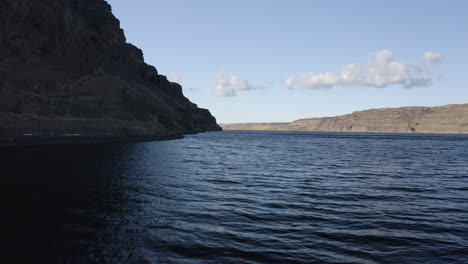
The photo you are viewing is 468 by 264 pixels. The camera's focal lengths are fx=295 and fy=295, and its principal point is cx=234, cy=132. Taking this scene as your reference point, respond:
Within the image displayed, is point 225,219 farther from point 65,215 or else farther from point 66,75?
point 66,75

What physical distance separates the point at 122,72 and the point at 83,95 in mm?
51231

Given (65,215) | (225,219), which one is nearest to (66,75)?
(65,215)

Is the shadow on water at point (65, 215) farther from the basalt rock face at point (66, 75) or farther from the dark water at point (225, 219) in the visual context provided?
the basalt rock face at point (66, 75)

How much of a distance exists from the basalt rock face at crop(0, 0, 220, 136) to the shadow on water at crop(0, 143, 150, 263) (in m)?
47.2

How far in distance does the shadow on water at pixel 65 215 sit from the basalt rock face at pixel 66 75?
47.2m

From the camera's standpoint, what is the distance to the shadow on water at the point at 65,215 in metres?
10.7

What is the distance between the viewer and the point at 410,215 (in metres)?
17.1

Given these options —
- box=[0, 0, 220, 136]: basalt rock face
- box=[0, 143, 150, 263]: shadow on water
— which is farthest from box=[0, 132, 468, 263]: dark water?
box=[0, 0, 220, 136]: basalt rock face

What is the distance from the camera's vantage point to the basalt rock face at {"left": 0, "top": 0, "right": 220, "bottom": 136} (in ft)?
264

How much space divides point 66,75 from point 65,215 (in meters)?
121

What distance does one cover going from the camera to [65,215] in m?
15.2

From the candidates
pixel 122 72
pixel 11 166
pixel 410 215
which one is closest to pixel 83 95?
pixel 122 72

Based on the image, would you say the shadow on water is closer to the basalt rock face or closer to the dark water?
the dark water

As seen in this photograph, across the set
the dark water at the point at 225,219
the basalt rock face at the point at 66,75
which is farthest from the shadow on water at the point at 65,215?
the basalt rock face at the point at 66,75
